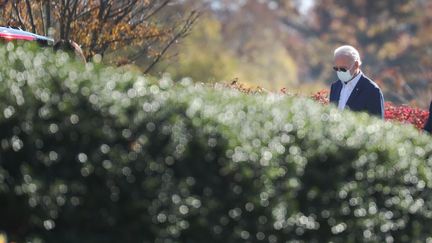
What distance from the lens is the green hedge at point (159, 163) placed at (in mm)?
5852

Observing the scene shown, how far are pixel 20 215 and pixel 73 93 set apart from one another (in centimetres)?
69

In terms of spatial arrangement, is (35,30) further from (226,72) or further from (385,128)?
(226,72)

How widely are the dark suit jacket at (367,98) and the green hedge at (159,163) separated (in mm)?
2936

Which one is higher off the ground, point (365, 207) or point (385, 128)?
point (385, 128)

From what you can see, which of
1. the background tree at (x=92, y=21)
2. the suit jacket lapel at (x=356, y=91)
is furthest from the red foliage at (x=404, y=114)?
the suit jacket lapel at (x=356, y=91)

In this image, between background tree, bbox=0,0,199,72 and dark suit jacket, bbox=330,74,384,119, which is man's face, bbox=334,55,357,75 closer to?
dark suit jacket, bbox=330,74,384,119

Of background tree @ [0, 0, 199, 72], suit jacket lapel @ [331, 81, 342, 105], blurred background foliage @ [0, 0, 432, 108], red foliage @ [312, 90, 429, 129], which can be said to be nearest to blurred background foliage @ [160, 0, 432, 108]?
blurred background foliage @ [0, 0, 432, 108]

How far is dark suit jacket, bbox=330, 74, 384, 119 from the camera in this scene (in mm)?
9781

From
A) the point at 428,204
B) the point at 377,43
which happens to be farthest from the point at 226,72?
the point at 428,204

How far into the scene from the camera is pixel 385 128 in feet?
24.4

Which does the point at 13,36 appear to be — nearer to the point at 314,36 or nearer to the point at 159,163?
the point at 159,163

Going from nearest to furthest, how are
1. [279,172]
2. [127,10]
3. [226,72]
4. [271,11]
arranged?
1. [279,172]
2. [127,10]
3. [226,72]
4. [271,11]

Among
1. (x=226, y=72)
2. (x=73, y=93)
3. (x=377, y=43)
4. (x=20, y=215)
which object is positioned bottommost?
(x=20, y=215)

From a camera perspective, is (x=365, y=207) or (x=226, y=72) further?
(x=226, y=72)
